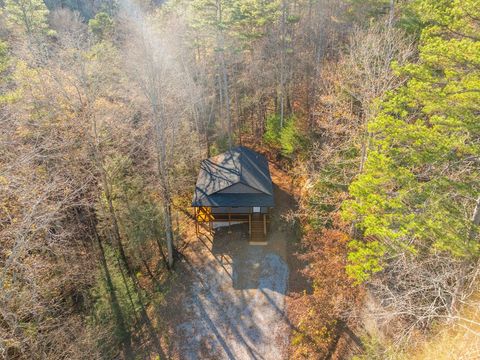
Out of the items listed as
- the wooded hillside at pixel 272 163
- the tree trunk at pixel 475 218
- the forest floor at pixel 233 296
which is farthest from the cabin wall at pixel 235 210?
the tree trunk at pixel 475 218

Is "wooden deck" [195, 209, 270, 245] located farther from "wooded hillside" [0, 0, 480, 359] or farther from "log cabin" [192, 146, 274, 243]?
"wooded hillside" [0, 0, 480, 359]

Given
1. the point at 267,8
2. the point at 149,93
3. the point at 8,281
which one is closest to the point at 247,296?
the point at 8,281

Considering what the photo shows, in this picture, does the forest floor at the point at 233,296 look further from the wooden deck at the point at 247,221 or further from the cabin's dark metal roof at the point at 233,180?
the cabin's dark metal roof at the point at 233,180

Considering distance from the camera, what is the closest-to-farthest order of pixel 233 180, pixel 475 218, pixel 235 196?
pixel 475 218 < pixel 235 196 < pixel 233 180

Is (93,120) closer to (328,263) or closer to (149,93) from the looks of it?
(149,93)

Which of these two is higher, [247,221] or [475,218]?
[475,218]

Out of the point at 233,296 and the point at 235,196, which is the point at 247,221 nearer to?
the point at 235,196

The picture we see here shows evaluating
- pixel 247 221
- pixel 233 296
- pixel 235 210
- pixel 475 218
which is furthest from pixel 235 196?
pixel 475 218

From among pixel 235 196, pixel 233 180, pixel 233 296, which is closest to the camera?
pixel 233 296
